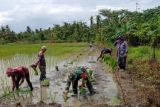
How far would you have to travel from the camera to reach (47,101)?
1192 cm

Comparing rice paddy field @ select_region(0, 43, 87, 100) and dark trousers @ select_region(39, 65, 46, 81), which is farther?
rice paddy field @ select_region(0, 43, 87, 100)

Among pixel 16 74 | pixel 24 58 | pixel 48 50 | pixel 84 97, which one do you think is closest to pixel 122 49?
pixel 84 97

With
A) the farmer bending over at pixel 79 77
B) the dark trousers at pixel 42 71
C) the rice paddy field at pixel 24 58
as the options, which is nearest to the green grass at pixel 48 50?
the rice paddy field at pixel 24 58

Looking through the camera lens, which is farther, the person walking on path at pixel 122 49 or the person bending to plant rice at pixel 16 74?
the person walking on path at pixel 122 49

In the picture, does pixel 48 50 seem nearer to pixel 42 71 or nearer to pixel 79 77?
pixel 42 71

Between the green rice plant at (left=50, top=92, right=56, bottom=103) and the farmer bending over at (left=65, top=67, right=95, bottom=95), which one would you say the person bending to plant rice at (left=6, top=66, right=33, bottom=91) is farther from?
the farmer bending over at (left=65, top=67, right=95, bottom=95)

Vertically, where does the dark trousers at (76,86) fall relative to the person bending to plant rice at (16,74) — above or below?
below

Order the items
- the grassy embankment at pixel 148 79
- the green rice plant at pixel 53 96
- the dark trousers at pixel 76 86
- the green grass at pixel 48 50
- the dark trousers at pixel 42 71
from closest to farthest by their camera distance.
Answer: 1. the grassy embankment at pixel 148 79
2. the green rice plant at pixel 53 96
3. the dark trousers at pixel 76 86
4. the dark trousers at pixel 42 71
5. the green grass at pixel 48 50

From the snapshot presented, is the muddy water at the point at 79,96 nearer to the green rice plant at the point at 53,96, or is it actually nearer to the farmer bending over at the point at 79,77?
the green rice plant at the point at 53,96

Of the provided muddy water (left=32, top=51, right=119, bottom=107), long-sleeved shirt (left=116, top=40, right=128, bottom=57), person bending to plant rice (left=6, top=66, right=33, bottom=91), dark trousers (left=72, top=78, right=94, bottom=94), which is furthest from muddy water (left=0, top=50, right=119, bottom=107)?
long-sleeved shirt (left=116, top=40, right=128, bottom=57)

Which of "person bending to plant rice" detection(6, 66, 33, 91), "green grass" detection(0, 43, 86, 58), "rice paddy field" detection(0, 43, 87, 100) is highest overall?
"person bending to plant rice" detection(6, 66, 33, 91)

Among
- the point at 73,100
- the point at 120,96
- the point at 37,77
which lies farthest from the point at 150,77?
the point at 37,77

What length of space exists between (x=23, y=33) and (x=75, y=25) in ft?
34.1

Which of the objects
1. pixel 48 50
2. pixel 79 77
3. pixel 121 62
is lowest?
pixel 48 50
